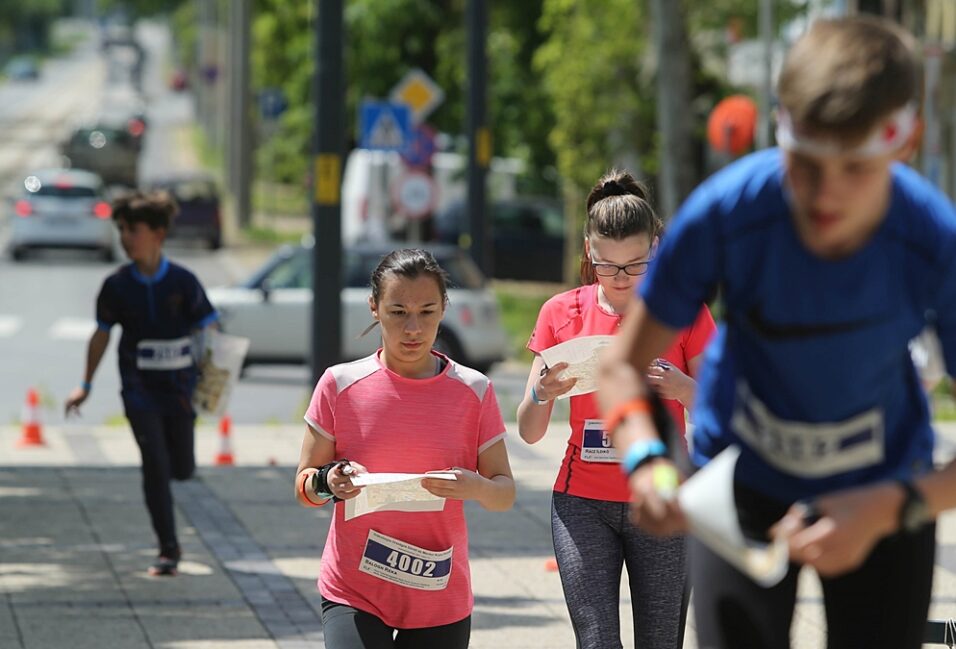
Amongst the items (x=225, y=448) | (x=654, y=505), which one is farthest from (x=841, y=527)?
(x=225, y=448)

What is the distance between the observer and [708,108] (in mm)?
36031

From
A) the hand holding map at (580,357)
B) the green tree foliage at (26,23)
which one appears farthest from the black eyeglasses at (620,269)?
the green tree foliage at (26,23)

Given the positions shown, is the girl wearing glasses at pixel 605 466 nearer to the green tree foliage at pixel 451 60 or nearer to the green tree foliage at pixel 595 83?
the green tree foliage at pixel 595 83

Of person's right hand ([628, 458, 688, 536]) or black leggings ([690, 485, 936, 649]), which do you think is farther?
black leggings ([690, 485, 936, 649])

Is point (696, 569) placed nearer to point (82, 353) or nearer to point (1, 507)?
point (1, 507)

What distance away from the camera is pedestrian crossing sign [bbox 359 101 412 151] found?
80.7 feet

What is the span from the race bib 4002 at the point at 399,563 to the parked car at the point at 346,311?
1554cm

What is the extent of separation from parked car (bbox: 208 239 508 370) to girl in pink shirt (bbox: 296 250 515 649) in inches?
608

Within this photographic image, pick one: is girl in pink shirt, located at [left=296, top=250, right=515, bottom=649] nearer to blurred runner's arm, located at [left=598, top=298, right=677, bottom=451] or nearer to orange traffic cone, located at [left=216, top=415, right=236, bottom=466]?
blurred runner's arm, located at [left=598, top=298, right=677, bottom=451]

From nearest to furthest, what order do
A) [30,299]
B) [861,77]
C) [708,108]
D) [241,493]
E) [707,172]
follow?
1. [861,77]
2. [241,493]
3. [30,299]
4. [708,108]
5. [707,172]

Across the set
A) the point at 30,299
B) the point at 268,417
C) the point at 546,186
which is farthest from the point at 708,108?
the point at 268,417

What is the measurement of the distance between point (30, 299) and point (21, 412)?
13.4 meters

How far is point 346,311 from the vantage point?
69.1 feet

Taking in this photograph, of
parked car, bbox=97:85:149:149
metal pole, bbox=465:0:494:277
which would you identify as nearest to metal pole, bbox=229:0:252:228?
parked car, bbox=97:85:149:149
